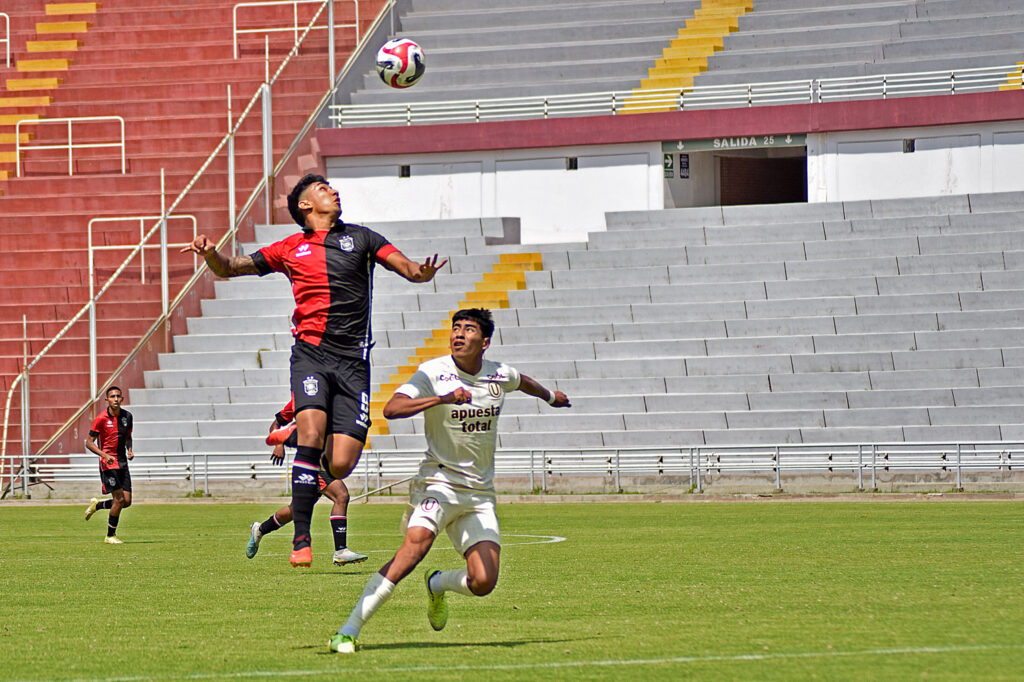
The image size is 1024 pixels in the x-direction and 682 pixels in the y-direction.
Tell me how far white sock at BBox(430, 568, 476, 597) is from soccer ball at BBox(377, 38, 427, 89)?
17137mm

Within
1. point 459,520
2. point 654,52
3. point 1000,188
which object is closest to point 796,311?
point 1000,188

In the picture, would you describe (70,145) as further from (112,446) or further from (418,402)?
(418,402)

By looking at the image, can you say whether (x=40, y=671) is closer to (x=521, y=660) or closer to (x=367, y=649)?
(x=367, y=649)

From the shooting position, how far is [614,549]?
15062 millimetres

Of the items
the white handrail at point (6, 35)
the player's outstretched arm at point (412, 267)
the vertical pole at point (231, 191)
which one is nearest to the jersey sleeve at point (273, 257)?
the player's outstretched arm at point (412, 267)

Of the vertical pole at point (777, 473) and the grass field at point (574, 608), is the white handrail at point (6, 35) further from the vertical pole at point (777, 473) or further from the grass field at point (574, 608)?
the grass field at point (574, 608)

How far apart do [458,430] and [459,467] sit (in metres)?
0.19

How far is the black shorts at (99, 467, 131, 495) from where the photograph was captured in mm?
18688

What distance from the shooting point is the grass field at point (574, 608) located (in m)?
7.66

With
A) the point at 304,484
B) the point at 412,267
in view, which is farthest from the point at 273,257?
the point at 304,484

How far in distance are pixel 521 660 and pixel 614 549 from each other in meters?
7.29

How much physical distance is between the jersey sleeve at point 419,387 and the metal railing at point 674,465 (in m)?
17.6

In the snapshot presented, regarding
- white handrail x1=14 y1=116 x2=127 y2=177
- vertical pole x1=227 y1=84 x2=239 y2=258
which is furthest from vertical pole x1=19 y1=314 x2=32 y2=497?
white handrail x1=14 y1=116 x2=127 y2=177

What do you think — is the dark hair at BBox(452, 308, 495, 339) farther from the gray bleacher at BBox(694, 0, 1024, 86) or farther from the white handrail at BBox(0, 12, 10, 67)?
the white handrail at BBox(0, 12, 10, 67)
